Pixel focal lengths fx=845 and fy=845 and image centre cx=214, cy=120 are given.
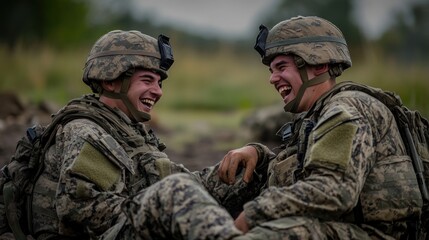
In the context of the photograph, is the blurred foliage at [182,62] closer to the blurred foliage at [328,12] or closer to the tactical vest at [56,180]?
the blurred foliage at [328,12]

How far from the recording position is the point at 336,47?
5.47m

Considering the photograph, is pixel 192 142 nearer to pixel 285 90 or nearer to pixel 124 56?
pixel 124 56

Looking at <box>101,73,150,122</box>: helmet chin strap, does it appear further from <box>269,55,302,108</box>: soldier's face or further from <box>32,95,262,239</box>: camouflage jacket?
<box>269,55,302,108</box>: soldier's face

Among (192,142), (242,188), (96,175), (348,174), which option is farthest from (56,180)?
(192,142)

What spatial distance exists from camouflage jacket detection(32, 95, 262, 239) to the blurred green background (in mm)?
4774

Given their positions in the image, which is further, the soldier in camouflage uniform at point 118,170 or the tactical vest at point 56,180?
the tactical vest at point 56,180

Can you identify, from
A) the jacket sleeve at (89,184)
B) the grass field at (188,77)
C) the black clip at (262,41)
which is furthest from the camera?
the grass field at (188,77)

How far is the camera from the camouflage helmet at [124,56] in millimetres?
6027

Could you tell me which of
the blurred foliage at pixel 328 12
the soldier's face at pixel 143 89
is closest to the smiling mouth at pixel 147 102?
the soldier's face at pixel 143 89

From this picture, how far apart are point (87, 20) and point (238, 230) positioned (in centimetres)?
3028

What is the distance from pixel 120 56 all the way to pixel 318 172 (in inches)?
A: 79.6

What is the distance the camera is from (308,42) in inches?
213

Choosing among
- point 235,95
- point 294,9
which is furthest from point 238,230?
point 294,9

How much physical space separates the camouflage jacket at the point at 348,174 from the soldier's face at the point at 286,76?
11.0 inches
